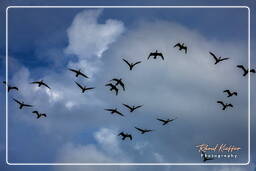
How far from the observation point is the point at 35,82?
7131 centimetres

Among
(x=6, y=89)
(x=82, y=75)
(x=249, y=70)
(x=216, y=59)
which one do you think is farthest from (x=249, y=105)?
(x=6, y=89)

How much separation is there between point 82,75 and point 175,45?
13.4 metres

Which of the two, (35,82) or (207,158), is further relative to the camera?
(35,82)

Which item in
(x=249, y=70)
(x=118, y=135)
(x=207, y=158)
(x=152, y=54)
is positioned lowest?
(x=207, y=158)

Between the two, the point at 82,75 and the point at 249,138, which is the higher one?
the point at 82,75

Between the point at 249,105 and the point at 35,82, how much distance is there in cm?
3000

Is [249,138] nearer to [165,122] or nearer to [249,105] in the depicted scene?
[249,105]

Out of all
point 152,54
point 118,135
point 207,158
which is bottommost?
point 207,158

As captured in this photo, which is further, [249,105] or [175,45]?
[175,45]

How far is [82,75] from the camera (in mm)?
69938

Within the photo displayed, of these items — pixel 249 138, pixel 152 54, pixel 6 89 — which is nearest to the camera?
pixel 249 138

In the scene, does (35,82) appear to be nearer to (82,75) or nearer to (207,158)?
(82,75)

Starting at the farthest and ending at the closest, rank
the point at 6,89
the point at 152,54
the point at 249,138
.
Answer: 1. the point at 152,54
2. the point at 6,89
3. the point at 249,138

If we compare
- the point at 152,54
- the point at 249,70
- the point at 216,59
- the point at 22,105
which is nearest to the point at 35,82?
the point at 22,105
